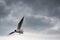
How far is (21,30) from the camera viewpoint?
137 feet

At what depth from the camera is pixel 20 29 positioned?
4172cm

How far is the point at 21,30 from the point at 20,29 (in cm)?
76

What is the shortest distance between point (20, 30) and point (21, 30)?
0.53 meters

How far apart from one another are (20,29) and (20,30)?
1.72 feet

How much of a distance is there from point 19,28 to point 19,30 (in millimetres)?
1288

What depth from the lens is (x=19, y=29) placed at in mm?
41500

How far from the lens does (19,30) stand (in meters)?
41.7

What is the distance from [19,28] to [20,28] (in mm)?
568

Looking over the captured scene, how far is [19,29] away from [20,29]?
537mm

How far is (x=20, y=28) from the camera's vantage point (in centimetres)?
4134

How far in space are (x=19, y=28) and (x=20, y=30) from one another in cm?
139

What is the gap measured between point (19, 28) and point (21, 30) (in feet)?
5.59

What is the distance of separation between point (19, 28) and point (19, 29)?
29.0 inches
